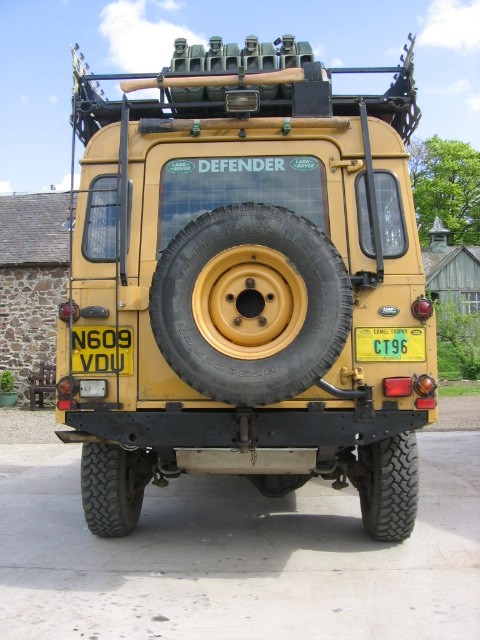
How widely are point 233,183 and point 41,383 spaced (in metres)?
13.9

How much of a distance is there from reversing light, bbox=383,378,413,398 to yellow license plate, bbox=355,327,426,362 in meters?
0.14

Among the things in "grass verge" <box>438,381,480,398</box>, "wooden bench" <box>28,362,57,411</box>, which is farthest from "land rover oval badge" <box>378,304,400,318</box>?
"grass verge" <box>438,381,480,398</box>

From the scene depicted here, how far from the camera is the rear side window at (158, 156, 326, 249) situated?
203 inches

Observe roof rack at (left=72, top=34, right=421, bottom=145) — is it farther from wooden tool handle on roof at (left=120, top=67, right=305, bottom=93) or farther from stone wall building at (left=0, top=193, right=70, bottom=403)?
stone wall building at (left=0, top=193, right=70, bottom=403)

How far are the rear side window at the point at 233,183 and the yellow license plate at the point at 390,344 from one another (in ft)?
3.36

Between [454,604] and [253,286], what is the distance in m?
2.11

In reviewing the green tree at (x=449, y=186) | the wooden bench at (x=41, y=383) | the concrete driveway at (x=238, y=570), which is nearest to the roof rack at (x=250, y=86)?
the concrete driveway at (x=238, y=570)

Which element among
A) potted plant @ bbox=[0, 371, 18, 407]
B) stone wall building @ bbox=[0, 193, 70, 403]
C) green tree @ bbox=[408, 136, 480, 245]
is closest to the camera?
potted plant @ bbox=[0, 371, 18, 407]

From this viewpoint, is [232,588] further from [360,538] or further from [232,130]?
[232,130]

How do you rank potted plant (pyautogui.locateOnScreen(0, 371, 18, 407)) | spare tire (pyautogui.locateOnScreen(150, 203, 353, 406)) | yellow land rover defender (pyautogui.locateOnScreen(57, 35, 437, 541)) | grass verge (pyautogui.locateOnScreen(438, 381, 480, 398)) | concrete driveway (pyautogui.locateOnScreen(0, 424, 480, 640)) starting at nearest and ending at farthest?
concrete driveway (pyautogui.locateOnScreen(0, 424, 480, 640)) < spare tire (pyautogui.locateOnScreen(150, 203, 353, 406)) < yellow land rover defender (pyautogui.locateOnScreen(57, 35, 437, 541)) < potted plant (pyautogui.locateOnScreen(0, 371, 18, 407)) < grass verge (pyautogui.locateOnScreen(438, 381, 480, 398))

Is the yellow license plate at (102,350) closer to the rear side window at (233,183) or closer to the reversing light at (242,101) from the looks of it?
the rear side window at (233,183)

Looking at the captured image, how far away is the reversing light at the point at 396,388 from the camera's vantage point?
4801 millimetres

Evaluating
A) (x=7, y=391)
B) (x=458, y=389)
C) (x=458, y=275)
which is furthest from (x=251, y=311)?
(x=458, y=275)

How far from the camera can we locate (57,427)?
14367mm
